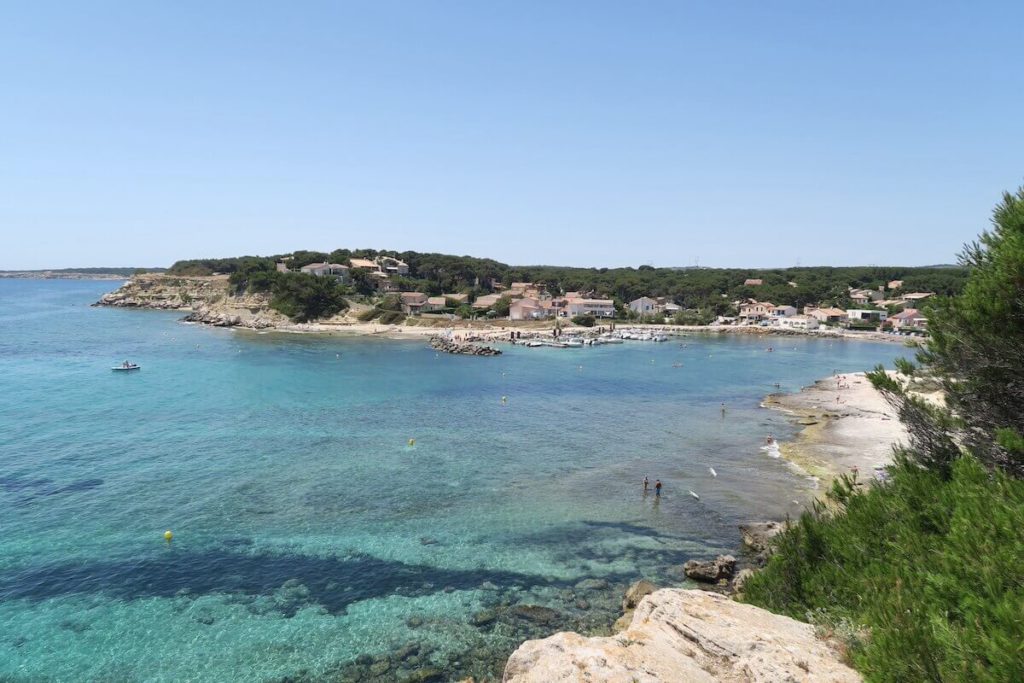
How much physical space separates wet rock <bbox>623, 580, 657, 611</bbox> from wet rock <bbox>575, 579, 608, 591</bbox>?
1095mm

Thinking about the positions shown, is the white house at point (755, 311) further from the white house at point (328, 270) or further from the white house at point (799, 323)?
the white house at point (328, 270)

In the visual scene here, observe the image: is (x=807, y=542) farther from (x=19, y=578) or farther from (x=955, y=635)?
(x=19, y=578)

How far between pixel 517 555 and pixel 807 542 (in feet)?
42.8

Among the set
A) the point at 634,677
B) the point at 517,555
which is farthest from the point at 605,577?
the point at 634,677

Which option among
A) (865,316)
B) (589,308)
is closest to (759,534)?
(589,308)

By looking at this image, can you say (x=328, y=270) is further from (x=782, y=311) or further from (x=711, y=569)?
(x=711, y=569)

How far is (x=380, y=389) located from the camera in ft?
193

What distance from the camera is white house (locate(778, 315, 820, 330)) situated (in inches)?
4887

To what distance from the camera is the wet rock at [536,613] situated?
19.5 metres

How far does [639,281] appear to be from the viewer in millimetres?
160750

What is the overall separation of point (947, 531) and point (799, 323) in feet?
415

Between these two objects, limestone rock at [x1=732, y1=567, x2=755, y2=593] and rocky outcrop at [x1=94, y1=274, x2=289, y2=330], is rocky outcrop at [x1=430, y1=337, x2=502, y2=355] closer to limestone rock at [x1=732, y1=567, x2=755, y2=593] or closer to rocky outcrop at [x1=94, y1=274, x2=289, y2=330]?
rocky outcrop at [x1=94, y1=274, x2=289, y2=330]

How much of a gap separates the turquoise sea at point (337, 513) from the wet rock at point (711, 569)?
64 cm

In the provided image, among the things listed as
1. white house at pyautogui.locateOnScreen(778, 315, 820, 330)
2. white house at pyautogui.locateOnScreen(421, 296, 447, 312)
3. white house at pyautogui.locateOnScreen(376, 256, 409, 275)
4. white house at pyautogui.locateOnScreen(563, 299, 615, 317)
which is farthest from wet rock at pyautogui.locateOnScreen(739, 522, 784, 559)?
white house at pyautogui.locateOnScreen(376, 256, 409, 275)
